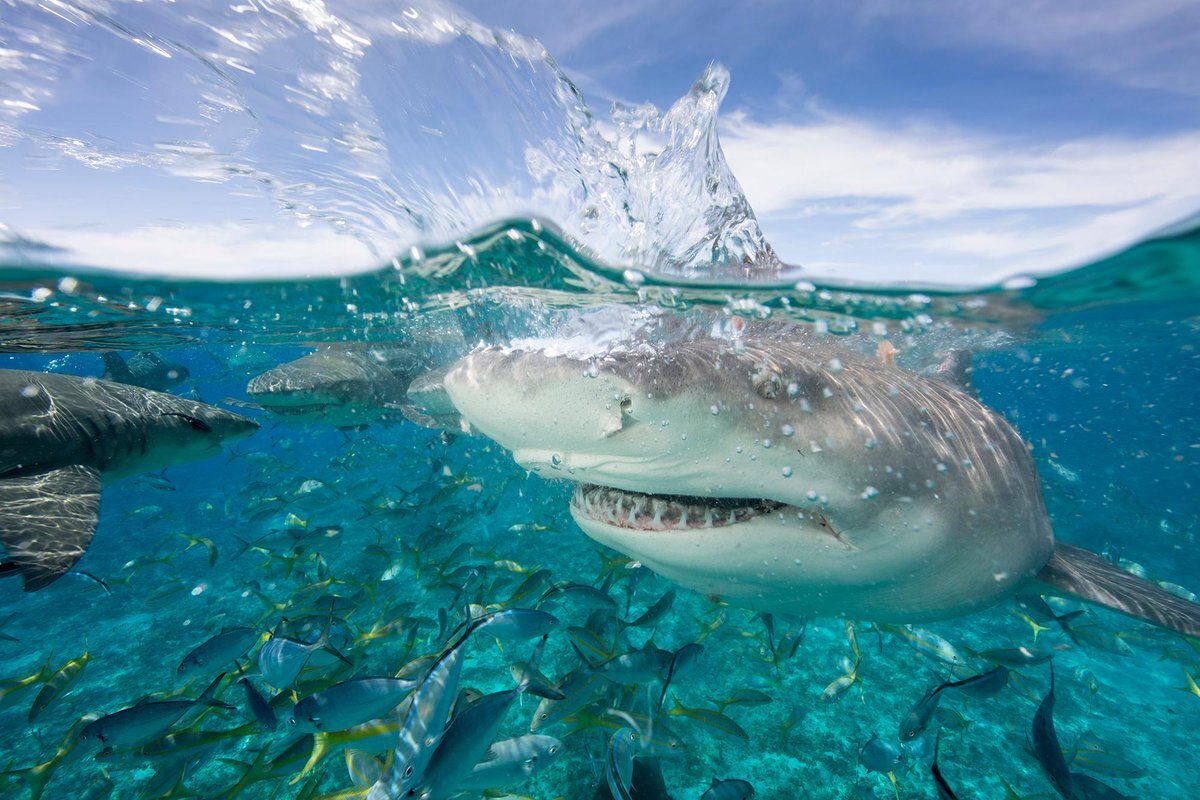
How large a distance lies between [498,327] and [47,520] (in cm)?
600

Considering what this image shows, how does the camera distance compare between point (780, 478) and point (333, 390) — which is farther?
point (333, 390)

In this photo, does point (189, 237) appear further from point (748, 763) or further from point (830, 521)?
point (748, 763)

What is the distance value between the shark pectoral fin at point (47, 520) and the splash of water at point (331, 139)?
240 cm

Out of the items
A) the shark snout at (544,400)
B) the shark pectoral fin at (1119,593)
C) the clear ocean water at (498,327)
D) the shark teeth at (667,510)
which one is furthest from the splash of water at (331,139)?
the shark pectoral fin at (1119,593)

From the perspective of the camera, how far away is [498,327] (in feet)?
29.3

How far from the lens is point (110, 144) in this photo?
12.9ft

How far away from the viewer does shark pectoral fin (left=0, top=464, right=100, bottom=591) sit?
3299 millimetres

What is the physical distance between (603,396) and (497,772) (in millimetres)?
2113

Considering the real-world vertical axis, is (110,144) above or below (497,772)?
above

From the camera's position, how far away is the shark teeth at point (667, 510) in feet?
7.80

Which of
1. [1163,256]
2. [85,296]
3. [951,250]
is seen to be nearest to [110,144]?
[85,296]

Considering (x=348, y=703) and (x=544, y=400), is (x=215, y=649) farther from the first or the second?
(x=544, y=400)

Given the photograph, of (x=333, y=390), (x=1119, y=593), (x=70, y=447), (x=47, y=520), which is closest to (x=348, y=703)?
(x=47, y=520)

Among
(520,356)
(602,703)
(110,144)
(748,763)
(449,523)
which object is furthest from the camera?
(449,523)
